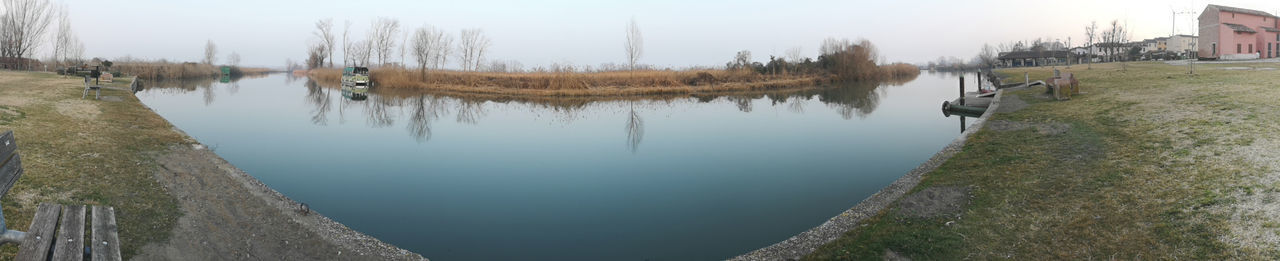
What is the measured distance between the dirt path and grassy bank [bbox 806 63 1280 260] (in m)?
4.36

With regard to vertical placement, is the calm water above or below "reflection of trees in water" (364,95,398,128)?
below

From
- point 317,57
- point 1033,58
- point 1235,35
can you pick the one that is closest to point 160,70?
point 317,57

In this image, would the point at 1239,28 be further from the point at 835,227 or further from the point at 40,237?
the point at 40,237

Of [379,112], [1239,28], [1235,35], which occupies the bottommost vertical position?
[379,112]

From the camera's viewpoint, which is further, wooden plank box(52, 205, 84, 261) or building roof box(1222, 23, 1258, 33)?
building roof box(1222, 23, 1258, 33)

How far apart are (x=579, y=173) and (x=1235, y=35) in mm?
48109

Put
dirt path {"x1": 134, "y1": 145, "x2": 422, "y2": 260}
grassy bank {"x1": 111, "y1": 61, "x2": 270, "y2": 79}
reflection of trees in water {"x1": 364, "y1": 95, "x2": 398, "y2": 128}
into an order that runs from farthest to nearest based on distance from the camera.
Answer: grassy bank {"x1": 111, "y1": 61, "x2": 270, "y2": 79}, reflection of trees in water {"x1": 364, "y1": 95, "x2": 398, "y2": 128}, dirt path {"x1": 134, "y1": 145, "x2": 422, "y2": 260}

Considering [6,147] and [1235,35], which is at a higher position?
[1235,35]

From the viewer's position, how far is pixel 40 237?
11.6 ft

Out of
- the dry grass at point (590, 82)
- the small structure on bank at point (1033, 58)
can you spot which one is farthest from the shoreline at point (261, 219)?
the small structure on bank at point (1033, 58)

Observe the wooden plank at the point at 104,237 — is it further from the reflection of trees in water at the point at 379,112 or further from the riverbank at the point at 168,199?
the reflection of trees in water at the point at 379,112

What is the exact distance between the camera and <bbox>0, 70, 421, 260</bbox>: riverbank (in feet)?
18.4

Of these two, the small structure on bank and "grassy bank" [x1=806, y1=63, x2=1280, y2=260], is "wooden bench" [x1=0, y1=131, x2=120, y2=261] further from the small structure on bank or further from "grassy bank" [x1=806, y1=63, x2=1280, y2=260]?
the small structure on bank

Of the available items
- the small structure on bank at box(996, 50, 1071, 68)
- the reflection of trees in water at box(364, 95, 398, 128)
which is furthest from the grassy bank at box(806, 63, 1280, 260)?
the small structure on bank at box(996, 50, 1071, 68)
